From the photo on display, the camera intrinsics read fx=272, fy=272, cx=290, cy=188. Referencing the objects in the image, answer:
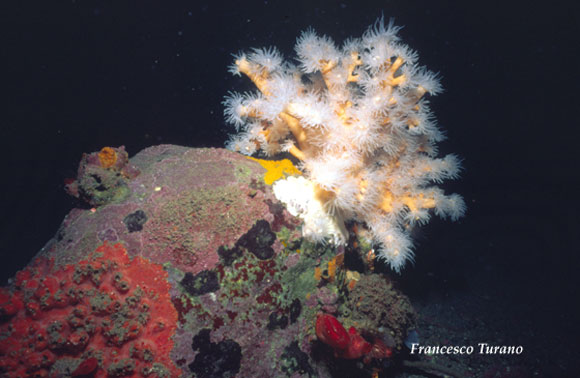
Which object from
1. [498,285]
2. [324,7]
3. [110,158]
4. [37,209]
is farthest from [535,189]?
[37,209]

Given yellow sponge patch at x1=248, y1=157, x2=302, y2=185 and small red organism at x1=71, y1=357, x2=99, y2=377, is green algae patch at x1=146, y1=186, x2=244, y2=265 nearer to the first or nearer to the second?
yellow sponge patch at x1=248, y1=157, x2=302, y2=185

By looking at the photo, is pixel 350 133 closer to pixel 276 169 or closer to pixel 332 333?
pixel 276 169

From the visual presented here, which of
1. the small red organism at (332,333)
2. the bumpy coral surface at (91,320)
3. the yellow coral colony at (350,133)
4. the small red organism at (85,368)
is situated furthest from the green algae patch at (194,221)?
the small red organism at (332,333)

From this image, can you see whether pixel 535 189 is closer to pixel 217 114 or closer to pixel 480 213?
pixel 480 213

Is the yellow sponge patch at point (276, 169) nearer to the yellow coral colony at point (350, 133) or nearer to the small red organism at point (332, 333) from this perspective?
the yellow coral colony at point (350, 133)

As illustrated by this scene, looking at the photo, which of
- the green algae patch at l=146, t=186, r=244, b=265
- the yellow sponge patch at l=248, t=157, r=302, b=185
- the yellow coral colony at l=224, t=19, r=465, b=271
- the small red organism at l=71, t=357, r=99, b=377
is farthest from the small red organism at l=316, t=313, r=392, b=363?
the small red organism at l=71, t=357, r=99, b=377

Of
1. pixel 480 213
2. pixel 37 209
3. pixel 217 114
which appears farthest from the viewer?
pixel 480 213

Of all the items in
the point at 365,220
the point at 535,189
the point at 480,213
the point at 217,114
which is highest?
the point at 535,189
